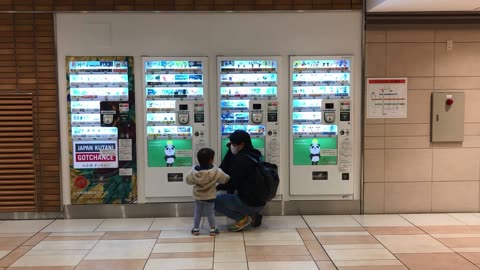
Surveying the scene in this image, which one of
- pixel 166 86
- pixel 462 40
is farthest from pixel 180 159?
pixel 462 40

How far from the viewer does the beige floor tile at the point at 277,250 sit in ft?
15.6

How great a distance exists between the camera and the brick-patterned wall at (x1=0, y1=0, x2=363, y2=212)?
241 inches

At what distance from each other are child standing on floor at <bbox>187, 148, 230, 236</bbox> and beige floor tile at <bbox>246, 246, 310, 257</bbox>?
78cm

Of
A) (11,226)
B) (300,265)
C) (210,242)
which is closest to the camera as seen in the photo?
(300,265)

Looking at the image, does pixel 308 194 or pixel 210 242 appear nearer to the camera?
pixel 210 242

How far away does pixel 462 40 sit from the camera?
6316mm

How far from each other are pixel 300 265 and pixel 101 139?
3345 millimetres

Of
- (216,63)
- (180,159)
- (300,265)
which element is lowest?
(300,265)

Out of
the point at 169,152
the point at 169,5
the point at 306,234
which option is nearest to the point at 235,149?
the point at 169,152

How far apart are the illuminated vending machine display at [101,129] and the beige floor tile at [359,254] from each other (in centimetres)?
299

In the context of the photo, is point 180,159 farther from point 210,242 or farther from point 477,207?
point 477,207

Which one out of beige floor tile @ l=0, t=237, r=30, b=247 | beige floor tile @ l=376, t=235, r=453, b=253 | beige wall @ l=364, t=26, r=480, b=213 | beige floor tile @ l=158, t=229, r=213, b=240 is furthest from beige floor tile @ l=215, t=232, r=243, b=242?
beige floor tile @ l=0, t=237, r=30, b=247

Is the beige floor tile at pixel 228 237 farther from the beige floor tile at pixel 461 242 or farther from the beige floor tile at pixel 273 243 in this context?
the beige floor tile at pixel 461 242

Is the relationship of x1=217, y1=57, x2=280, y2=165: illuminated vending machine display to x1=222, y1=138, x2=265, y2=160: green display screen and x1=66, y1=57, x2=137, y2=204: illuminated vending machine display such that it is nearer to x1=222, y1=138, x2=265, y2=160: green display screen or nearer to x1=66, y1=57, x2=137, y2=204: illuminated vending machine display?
x1=222, y1=138, x2=265, y2=160: green display screen
